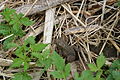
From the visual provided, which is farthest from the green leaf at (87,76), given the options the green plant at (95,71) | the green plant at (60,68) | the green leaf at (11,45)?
the green leaf at (11,45)

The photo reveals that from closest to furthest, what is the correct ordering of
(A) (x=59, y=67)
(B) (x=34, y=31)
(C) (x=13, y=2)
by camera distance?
(A) (x=59, y=67) < (B) (x=34, y=31) < (C) (x=13, y=2)

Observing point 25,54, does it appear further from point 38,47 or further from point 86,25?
point 86,25

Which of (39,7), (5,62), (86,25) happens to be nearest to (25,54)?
(5,62)

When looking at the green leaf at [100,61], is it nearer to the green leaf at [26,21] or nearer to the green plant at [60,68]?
the green plant at [60,68]

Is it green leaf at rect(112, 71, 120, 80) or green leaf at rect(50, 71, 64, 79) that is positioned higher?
green leaf at rect(50, 71, 64, 79)

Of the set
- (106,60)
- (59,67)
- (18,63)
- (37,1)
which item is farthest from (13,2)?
(106,60)

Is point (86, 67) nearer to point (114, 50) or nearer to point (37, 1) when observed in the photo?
point (114, 50)

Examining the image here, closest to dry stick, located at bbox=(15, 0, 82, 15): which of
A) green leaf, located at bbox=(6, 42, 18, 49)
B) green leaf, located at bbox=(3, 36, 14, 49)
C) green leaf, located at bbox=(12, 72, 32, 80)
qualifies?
green leaf, located at bbox=(3, 36, 14, 49)

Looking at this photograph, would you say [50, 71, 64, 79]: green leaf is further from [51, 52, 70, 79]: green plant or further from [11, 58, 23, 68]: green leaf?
[11, 58, 23, 68]: green leaf
